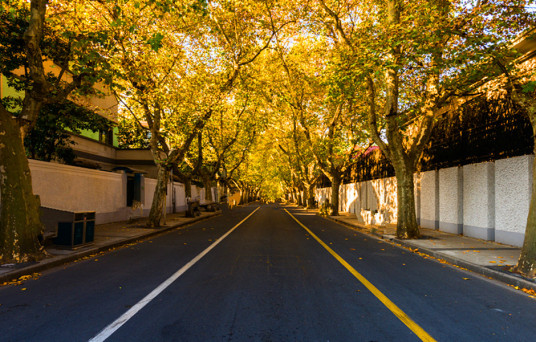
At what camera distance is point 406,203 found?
12523 mm

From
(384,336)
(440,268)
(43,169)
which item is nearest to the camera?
(384,336)

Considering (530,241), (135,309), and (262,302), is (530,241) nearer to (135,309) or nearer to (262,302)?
(262,302)

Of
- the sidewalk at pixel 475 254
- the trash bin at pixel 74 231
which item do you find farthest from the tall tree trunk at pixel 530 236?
the trash bin at pixel 74 231

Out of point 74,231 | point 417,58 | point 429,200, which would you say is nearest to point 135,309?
point 74,231

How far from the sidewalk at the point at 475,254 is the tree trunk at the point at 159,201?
10231 mm

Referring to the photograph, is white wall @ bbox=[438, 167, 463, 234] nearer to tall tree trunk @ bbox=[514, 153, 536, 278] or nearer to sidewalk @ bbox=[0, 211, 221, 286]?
tall tree trunk @ bbox=[514, 153, 536, 278]

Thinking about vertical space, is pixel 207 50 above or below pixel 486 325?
above

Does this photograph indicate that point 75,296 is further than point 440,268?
No

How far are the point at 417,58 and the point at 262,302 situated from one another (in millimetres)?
8867

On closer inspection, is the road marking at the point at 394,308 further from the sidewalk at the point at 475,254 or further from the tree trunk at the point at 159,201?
the tree trunk at the point at 159,201

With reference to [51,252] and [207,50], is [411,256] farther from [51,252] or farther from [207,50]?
[207,50]

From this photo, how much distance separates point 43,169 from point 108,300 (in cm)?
1033

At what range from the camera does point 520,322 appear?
4.39 meters

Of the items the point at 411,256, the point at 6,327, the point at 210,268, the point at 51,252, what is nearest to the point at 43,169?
the point at 51,252
